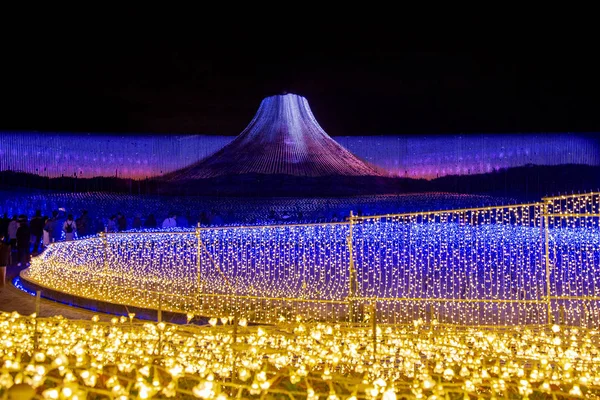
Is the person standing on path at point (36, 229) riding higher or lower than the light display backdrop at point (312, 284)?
higher

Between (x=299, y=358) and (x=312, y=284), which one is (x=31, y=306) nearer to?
(x=312, y=284)

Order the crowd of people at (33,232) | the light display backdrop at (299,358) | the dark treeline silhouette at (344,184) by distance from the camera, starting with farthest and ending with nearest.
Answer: the dark treeline silhouette at (344,184) → the crowd of people at (33,232) → the light display backdrop at (299,358)

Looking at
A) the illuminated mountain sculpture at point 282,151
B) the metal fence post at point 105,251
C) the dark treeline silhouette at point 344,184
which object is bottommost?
the metal fence post at point 105,251

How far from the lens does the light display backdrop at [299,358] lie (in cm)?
211

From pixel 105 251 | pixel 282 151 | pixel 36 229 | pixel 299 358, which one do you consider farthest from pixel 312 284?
pixel 282 151

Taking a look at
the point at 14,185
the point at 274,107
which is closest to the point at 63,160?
the point at 14,185

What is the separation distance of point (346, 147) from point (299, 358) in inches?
634

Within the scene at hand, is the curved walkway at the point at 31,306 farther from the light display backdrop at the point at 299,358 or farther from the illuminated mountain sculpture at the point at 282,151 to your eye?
the illuminated mountain sculpture at the point at 282,151

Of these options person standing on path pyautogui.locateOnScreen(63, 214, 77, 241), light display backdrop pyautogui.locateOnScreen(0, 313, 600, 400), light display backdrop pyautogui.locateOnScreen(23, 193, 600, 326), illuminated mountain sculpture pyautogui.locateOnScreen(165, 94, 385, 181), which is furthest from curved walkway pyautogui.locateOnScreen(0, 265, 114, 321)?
illuminated mountain sculpture pyautogui.locateOnScreen(165, 94, 385, 181)

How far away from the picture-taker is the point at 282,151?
16.1 meters

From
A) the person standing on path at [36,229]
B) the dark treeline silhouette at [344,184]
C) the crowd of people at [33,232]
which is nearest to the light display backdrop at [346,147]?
the dark treeline silhouette at [344,184]

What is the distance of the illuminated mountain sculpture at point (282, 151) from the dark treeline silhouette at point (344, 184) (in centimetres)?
35

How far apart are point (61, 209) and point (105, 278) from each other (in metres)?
8.52

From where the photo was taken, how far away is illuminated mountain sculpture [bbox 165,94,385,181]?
15.5 m
